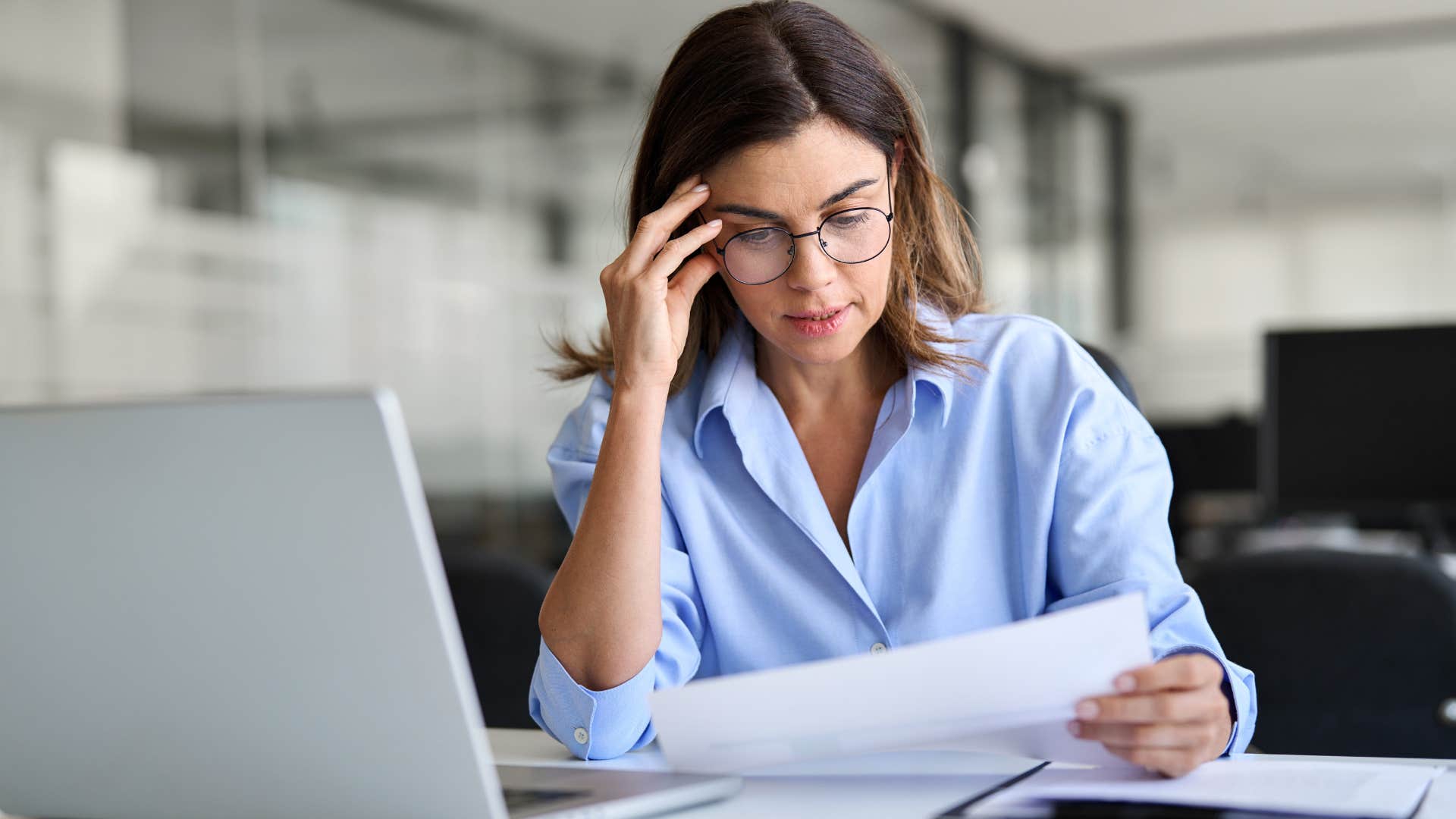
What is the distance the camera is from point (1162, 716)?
2.87ft

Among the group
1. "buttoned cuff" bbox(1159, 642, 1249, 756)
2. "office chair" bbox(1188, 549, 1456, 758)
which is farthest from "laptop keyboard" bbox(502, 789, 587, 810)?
"office chair" bbox(1188, 549, 1456, 758)

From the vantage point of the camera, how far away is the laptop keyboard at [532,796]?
0.86 m

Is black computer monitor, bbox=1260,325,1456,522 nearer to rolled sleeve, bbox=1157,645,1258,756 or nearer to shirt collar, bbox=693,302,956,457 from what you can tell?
shirt collar, bbox=693,302,956,457

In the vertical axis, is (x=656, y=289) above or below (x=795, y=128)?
below

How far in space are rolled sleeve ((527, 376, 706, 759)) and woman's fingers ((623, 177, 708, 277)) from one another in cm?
16

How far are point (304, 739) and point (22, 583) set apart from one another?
0.63ft

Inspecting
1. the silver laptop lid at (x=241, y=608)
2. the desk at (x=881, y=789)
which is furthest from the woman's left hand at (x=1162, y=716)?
the silver laptop lid at (x=241, y=608)

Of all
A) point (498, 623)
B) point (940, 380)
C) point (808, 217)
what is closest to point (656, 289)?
point (808, 217)

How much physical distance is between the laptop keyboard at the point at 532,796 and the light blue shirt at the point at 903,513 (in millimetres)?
248

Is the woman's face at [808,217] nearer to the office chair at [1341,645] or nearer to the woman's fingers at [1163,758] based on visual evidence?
the woman's fingers at [1163,758]

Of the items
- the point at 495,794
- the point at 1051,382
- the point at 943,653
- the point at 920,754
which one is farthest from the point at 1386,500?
the point at 495,794

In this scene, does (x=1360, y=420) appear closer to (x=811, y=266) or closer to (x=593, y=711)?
(x=811, y=266)

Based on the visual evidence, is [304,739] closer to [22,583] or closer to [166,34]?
[22,583]

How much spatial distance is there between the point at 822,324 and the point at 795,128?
180 mm
